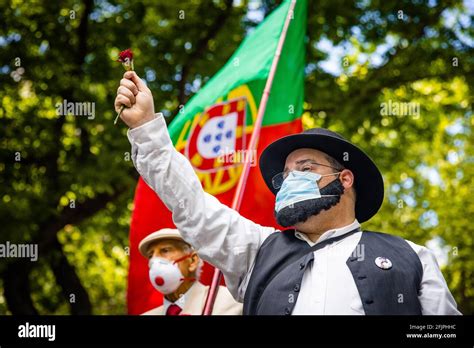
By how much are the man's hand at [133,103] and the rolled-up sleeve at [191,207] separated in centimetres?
4

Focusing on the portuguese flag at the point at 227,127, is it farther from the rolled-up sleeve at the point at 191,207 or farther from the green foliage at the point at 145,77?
the green foliage at the point at 145,77

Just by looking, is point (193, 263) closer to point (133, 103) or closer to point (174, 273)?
point (174, 273)

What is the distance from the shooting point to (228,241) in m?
4.33

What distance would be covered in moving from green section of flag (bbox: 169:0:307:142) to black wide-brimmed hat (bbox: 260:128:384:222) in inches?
81.0

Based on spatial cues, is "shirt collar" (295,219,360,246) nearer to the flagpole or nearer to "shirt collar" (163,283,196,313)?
the flagpole

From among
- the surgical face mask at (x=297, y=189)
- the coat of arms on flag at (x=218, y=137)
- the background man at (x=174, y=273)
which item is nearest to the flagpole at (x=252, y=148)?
the coat of arms on flag at (x=218, y=137)

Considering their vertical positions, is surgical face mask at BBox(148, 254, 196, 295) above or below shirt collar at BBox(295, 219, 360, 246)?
below

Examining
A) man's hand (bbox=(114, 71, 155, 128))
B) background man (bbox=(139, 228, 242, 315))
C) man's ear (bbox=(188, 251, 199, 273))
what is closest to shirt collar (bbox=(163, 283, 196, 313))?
background man (bbox=(139, 228, 242, 315))

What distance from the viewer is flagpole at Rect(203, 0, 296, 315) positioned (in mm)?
5496

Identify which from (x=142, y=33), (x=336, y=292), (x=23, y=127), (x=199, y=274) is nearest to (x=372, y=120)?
(x=142, y=33)

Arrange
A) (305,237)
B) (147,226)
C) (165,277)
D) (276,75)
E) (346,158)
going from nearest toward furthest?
(305,237) < (346,158) < (165,277) < (276,75) < (147,226)

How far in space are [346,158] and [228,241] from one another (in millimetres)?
785

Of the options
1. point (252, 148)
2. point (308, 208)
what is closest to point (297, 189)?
point (308, 208)
